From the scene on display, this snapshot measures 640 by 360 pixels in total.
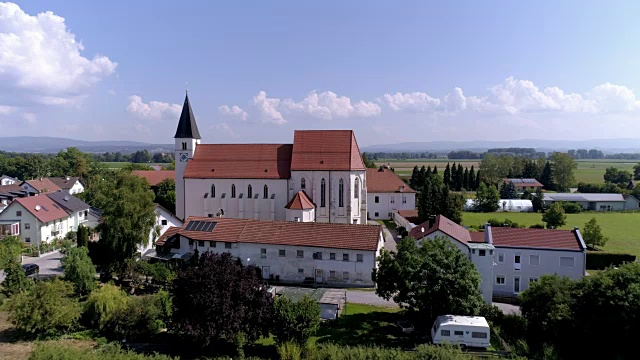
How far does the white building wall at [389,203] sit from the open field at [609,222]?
8.11 meters

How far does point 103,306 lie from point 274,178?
27729mm

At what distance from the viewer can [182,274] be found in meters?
A: 25.7

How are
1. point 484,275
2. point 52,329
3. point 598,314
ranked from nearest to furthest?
point 598,314
point 52,329
point 484,275

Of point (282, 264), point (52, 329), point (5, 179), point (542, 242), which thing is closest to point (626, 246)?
point (542, 242)

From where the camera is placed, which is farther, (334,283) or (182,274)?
(334,283)

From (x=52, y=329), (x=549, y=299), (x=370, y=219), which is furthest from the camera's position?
(x=370, y=219)

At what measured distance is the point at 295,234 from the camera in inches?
1506

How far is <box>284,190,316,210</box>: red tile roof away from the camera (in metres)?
49.5

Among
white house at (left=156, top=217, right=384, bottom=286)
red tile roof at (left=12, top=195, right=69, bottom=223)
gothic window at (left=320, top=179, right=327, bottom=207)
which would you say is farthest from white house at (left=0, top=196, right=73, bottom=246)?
gothic window at (left=320, top=179, right=327, bottom=207)

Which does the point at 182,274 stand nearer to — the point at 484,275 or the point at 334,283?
the point at 334,283

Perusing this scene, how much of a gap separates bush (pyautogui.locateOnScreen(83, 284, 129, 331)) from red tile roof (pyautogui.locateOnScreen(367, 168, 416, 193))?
1733 inches

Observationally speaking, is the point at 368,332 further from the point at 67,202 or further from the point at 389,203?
the point at 67,202

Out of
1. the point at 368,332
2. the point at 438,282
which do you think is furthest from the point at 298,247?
the point at 438,282

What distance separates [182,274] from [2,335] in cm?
1199
